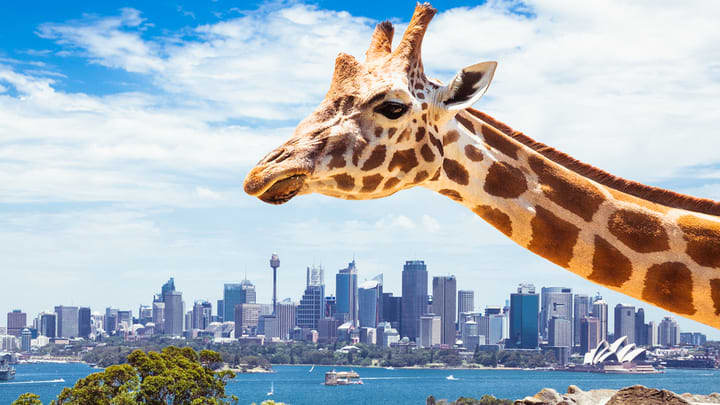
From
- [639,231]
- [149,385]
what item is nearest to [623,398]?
[639,231]

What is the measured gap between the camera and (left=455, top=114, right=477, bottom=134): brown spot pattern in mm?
4008

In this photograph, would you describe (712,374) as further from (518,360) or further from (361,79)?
(361,79)

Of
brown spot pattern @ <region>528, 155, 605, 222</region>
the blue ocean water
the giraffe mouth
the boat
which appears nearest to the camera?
the giraffe mouth

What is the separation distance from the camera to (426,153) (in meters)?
3.80

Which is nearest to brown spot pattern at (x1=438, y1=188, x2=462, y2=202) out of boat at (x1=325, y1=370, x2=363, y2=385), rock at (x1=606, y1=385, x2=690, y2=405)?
rock at (x1=606, y1=385, x2=690, y2=405)

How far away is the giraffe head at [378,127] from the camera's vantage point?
358 centimetres

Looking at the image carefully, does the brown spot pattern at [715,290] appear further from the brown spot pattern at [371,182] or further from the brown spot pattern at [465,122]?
the brown spot pattern at [371,182]

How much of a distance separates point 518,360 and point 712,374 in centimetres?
4078

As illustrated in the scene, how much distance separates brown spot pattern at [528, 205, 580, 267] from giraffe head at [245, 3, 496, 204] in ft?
1.64

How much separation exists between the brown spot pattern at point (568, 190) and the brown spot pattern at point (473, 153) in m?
0.25

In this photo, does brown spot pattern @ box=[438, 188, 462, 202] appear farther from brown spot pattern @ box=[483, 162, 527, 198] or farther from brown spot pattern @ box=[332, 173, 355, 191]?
brown spot pattern @ box=[332, 173, 355, 191]

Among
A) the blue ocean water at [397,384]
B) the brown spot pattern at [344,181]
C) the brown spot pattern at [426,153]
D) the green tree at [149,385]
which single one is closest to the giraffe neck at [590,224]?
the brown spot pattern at [426,153]

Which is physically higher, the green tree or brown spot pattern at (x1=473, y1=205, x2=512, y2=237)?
brown spot pattern at (x1=473, y1=205, x2=512, y2=237)

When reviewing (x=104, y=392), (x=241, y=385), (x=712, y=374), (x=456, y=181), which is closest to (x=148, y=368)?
(x=104, y=392)
